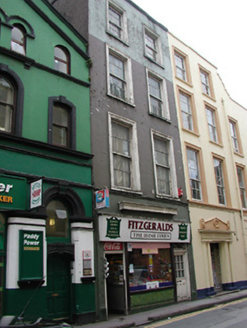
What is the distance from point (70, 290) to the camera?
10.6 meters

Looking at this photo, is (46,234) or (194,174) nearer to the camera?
(46,234)

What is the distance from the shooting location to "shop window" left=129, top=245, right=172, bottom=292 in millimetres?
13023

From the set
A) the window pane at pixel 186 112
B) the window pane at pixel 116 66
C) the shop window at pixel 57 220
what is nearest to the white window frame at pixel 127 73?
the window pane at pixel 116 66

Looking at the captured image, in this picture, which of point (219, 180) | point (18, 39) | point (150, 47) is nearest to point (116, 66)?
point (150, 47)

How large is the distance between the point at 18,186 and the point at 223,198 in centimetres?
1384

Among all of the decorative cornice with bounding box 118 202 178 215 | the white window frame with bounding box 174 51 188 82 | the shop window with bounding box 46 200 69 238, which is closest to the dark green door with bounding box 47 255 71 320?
the shop window with bounding box 46 200 69 238

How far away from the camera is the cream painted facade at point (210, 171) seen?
1700 cm

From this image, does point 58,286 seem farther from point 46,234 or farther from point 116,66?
point 116,66

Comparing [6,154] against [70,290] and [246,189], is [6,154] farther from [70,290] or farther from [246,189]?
[246,189]

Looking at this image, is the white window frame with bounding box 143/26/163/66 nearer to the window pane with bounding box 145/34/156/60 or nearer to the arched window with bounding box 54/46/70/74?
the window pane with bounding box 145/34/156/60

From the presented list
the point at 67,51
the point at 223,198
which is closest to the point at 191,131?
the point at 223,198

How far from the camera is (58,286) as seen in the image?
10.4 meters

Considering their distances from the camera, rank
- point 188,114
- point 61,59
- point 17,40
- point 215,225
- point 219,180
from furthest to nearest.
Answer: point 219,180
point 188,114
point 215,225
point 61,59
point 17,40

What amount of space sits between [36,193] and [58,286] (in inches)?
128
